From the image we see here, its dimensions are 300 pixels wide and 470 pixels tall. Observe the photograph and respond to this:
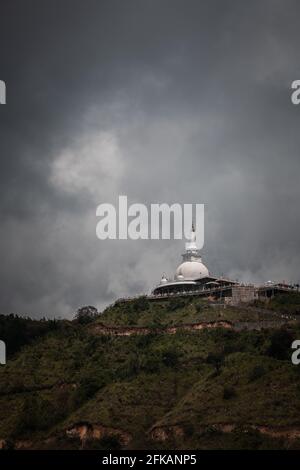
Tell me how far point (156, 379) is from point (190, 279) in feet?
119

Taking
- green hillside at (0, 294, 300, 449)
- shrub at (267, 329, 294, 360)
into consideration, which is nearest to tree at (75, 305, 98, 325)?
green hillside at (0, 294, 300, 449)

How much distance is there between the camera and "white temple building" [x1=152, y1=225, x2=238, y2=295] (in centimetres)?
15962

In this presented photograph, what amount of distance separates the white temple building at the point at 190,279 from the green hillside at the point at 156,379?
644cm

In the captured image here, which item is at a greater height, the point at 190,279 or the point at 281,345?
the point at 190,279

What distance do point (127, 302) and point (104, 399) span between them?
3450 cm

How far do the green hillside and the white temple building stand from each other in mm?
6437

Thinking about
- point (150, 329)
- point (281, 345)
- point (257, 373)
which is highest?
point (150, 329)

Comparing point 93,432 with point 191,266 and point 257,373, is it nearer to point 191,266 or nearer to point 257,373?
point 257,373

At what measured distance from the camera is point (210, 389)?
11862cm

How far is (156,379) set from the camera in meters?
129

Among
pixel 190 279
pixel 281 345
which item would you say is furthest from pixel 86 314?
pixel 281 345

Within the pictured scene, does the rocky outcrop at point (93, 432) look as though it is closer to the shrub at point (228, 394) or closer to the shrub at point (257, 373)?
the shrub at point (228, 394)

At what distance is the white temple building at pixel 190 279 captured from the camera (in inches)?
6284
